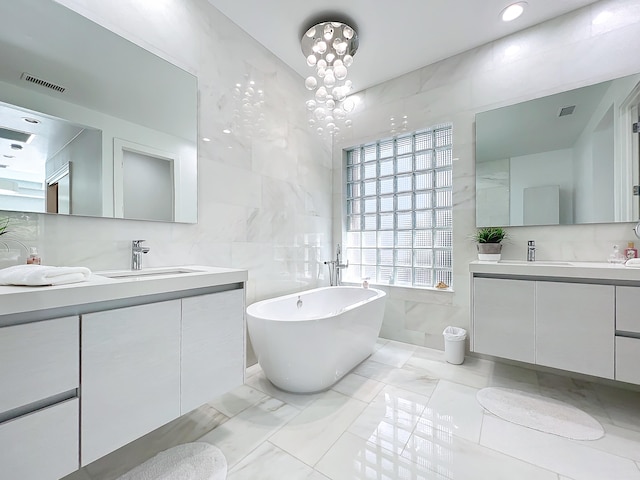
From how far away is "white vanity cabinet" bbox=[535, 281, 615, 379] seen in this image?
1596 millimetres

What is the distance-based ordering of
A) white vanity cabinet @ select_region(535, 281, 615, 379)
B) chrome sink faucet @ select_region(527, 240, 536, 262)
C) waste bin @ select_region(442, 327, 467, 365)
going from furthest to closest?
waste bin @ select_region(442, 327, 467, 365), chrome sink faucet @ select_region(527, 240, 536, 262), white vanity cabinet @ select_region(535, 281, 615, 379)

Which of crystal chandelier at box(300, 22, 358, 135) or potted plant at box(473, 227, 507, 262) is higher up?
crystal chandelier at box(300, 22, 358, 135)

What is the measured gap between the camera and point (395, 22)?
2.17m

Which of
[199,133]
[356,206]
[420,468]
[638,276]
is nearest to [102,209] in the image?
[199,133]

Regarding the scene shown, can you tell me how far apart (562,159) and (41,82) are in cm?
328

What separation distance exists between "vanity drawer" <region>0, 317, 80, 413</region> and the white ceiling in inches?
90.1

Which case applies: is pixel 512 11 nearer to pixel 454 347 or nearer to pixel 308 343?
pixel 454 347

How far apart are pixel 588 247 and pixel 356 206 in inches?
81.0

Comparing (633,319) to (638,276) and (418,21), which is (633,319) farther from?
(418,21)

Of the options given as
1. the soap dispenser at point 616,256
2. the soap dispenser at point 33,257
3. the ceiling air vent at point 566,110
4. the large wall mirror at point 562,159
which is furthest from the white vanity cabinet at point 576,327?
the soap dispenser at point 33,257

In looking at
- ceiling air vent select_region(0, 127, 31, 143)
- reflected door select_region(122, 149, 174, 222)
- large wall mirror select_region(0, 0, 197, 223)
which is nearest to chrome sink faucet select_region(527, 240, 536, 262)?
large wall mirror select_region(0, 0, 197, 223)

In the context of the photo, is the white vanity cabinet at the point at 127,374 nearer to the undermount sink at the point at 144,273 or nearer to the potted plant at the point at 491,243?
the undermount sink at the point at 144,273

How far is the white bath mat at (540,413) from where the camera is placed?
152 cm

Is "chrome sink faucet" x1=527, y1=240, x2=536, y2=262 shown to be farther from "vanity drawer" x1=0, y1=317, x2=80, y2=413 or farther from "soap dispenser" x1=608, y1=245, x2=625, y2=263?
"vanity drawer" x1=0, y1=317, x2=80, y2=413
